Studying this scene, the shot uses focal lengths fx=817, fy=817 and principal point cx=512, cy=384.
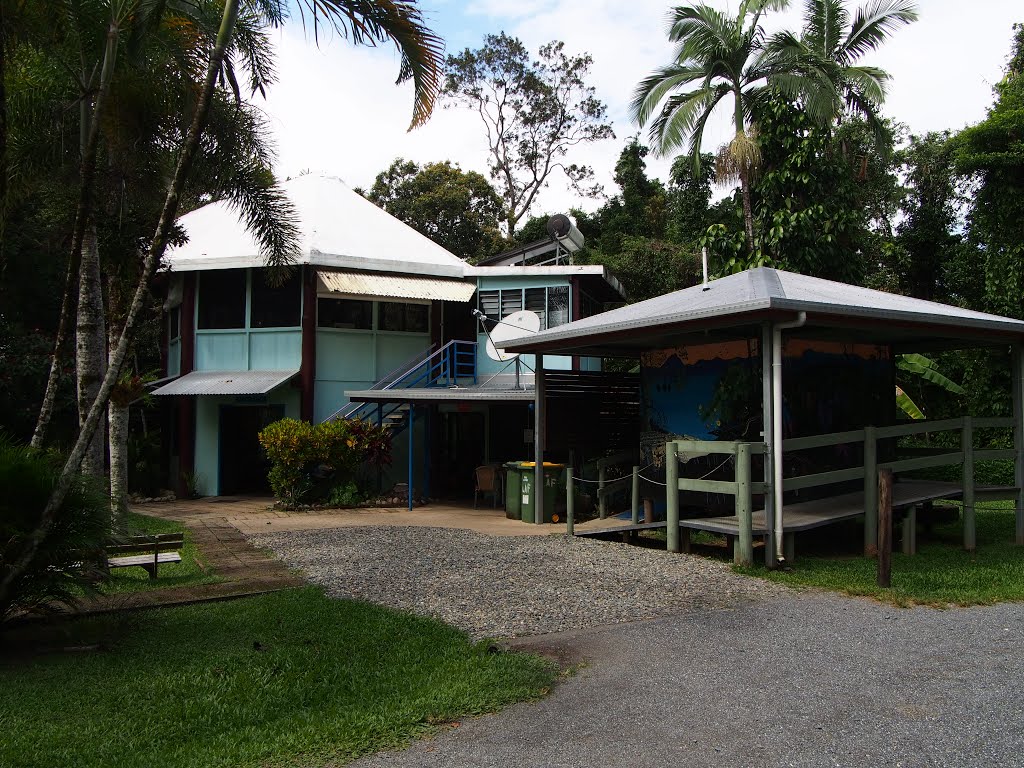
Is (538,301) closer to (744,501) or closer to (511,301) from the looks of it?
(511,301)

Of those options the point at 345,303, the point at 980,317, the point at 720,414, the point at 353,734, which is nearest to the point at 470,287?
the point at 345,303

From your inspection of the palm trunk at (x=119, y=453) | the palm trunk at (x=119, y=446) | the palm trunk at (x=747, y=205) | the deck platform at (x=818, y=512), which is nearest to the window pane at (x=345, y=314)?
the palm trunk at (x=119, y=446)

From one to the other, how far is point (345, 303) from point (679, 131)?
337 inches

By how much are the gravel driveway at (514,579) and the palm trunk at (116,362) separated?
2.76 meters

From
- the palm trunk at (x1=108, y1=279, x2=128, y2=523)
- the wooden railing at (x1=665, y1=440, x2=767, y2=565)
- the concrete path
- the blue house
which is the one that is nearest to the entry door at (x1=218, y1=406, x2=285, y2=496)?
the blue house

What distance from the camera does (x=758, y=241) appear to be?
1862cm

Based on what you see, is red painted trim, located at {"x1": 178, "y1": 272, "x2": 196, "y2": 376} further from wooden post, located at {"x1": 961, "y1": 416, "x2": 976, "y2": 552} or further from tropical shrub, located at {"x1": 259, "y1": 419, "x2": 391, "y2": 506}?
wooden post, located at {"x1": 961, "y1": 416, "x2": 976, "y2": 552}

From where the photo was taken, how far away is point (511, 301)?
1900cm

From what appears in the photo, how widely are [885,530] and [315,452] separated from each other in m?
10.9

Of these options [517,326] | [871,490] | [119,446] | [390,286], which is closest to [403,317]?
[390,286]

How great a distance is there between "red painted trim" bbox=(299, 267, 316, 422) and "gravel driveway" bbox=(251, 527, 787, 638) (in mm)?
6674

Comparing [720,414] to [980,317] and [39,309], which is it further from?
[39,309]

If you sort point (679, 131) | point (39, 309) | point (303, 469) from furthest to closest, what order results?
1. point (39, 309)
2. point (679, 131)
3. point (303, 469)

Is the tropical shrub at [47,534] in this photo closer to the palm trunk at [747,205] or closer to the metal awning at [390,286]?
the metal awning at [390,286]
